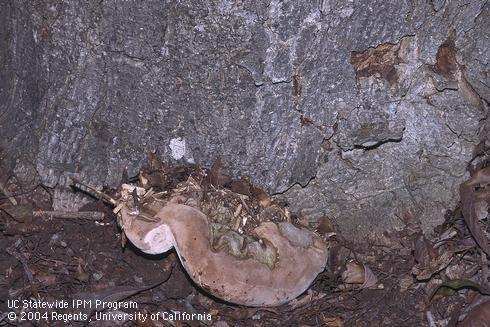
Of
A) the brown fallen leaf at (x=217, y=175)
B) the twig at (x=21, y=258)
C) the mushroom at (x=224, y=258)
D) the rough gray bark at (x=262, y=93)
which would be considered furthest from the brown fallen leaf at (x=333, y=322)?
the twig at (x=21, y=258)

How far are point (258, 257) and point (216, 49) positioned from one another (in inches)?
36.6

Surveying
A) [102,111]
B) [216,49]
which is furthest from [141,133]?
[216,49]

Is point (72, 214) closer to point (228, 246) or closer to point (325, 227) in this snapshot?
point (228, 246)

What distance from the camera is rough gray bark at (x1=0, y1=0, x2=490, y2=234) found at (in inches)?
92.9

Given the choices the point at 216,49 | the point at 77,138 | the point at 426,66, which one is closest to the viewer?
the point at 216,49

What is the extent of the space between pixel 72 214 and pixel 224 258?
0.95m

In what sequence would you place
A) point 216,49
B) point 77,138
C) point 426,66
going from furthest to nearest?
point 77,138 < point 426,66 < point 216,49

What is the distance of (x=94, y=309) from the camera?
2633 millimetres

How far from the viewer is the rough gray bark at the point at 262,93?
236 cm

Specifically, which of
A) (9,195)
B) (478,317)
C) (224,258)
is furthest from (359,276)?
(9,195)

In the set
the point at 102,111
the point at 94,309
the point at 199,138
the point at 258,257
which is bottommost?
the point at 94,309

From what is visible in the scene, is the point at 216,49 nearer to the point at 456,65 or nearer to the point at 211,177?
the point at 211,177

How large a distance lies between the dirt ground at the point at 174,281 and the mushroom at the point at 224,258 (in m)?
0.29

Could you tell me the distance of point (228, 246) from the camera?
2.40 metres
